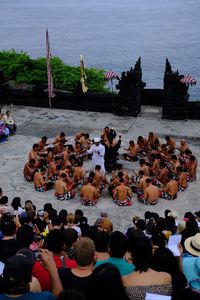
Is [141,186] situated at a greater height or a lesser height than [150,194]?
greater

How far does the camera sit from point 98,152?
16047 millimetres

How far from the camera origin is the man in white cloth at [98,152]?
15933 mm

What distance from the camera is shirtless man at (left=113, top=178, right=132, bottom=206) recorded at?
47.5 ft

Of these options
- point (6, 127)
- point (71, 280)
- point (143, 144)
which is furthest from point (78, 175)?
point (71, 280)

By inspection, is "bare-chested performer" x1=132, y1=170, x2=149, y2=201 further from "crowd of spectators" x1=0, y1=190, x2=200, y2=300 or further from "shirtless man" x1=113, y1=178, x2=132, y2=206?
"crowd of spectators" x1=0, y1=190, x2=200, y2=300

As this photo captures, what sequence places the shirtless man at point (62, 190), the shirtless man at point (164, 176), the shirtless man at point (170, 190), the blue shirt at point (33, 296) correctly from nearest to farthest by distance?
the blue shirt at point (33, 296), the shirtless man at point (170, 190), the shirtless man at point (62, 190), the shirtless man at point (164, 176)

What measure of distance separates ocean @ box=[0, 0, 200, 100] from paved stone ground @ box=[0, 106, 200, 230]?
96.8 feet

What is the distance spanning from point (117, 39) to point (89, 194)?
80344 mm

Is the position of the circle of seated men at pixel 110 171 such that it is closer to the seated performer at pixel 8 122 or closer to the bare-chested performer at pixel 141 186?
the bare-chested performer at pixel 141 186

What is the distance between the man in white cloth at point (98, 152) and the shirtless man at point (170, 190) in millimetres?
2580

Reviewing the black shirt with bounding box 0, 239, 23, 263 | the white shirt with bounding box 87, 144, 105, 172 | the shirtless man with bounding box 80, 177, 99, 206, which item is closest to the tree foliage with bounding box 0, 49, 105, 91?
the white shirt with bounding box 87, 144, 105, 172

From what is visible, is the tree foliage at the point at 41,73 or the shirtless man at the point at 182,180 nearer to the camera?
the shirtless man at the point at 182,180

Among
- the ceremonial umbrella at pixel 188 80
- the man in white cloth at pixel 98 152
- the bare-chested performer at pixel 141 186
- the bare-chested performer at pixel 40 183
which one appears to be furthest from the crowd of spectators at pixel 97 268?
the ceremonial umbrella at pixel 188 80

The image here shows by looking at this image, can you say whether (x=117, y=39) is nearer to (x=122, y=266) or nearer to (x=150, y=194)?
(x=150, y=194)
